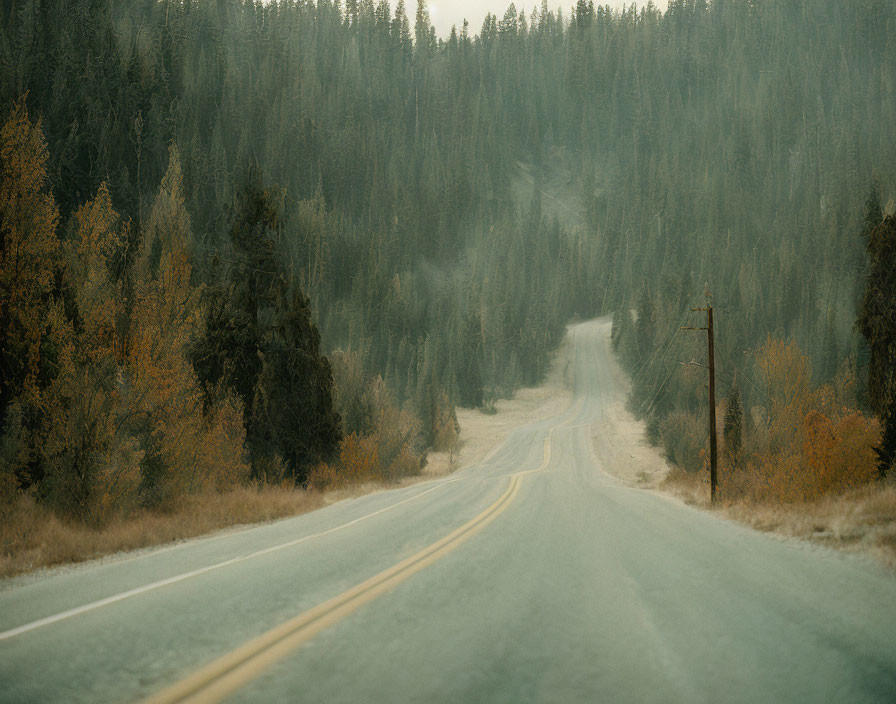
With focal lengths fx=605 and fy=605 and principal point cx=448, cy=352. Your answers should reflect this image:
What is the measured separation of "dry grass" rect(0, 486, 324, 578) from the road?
2344 millimetres

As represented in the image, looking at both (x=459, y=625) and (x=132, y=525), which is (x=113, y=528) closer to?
(x=132, y=525)

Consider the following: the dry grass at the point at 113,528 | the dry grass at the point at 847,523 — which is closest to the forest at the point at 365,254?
the dry grass at the point at 113,528

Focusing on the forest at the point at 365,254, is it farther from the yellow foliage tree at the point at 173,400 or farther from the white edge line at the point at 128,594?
the white edge line at the point at 128,594

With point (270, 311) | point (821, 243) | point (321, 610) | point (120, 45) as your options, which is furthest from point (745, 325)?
point (120, 45)

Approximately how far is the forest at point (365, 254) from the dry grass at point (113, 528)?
1020 millimetres

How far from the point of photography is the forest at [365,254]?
720 inches

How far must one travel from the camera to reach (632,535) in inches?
370

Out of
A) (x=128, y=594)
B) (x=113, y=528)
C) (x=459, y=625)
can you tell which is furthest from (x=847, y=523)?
(x=113, y=528)

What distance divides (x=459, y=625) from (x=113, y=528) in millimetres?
10046

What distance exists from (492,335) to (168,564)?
106 metres

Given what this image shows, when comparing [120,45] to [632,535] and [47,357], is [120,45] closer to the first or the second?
[47,357]

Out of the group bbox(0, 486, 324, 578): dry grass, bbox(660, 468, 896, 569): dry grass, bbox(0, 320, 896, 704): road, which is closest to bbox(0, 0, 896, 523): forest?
bbox(0, 486, 324, 578): dry grass

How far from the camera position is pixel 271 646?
3.73 metres

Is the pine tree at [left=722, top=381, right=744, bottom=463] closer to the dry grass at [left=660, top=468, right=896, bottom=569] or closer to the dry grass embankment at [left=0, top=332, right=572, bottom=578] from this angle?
the dry grass at [left=660, top=468, right=896, bottom=569]
